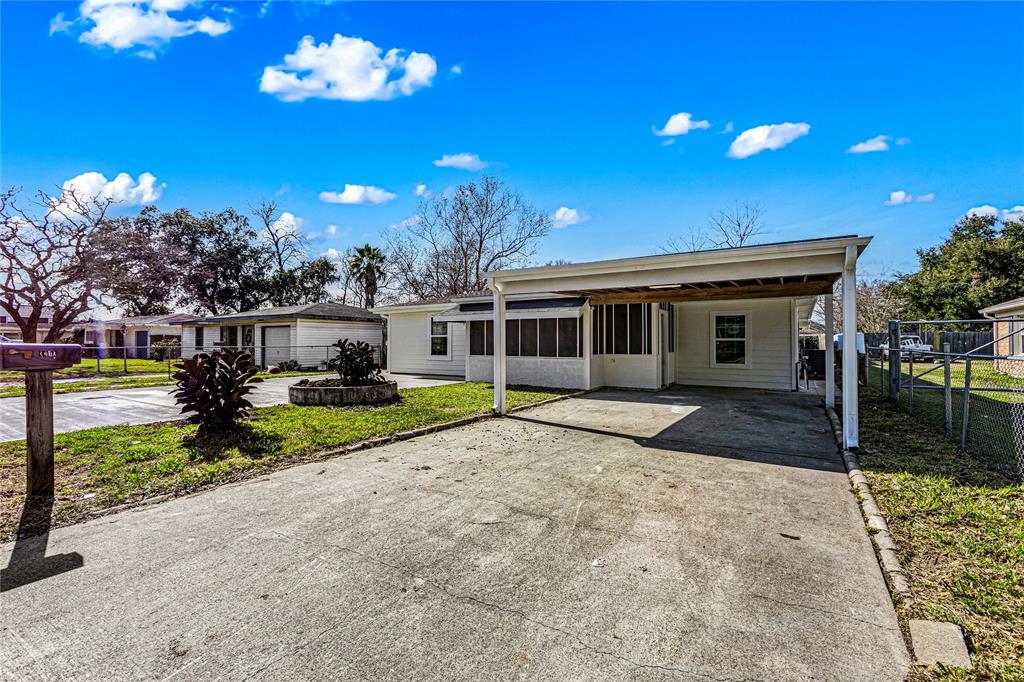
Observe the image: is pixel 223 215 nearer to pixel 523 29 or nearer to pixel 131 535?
pixel 523 29

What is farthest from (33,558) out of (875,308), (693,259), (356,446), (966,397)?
(875,308)

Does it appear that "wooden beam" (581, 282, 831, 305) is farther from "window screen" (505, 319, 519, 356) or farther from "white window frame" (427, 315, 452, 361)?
"white window frame" (427, 315, 452, 361)

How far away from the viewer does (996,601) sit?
2.62 metres

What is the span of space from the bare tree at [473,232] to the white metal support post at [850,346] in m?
24.4

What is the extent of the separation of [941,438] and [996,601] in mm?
5327

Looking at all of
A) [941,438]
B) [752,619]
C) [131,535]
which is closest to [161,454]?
[131,535]

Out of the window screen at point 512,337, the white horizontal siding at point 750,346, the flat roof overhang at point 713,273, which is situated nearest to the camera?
the flat roof overhang at point 713,273

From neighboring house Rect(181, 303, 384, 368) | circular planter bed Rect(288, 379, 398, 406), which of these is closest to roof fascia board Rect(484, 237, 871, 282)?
circular planter bed Rect(288, 379, 398, 406)

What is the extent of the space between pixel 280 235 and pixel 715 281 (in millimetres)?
36094

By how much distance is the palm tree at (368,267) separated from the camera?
31.8 meters

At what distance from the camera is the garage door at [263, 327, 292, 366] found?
22141 millimetres

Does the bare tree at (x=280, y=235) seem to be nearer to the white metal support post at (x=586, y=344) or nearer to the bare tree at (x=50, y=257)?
→ the bare tree at (x=50, y=257)

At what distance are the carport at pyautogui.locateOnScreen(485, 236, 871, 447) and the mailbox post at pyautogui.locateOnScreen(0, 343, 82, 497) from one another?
632cm

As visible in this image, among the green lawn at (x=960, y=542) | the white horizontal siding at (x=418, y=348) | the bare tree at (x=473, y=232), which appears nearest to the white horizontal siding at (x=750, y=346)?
the green lawn at (x=960, y=542)
